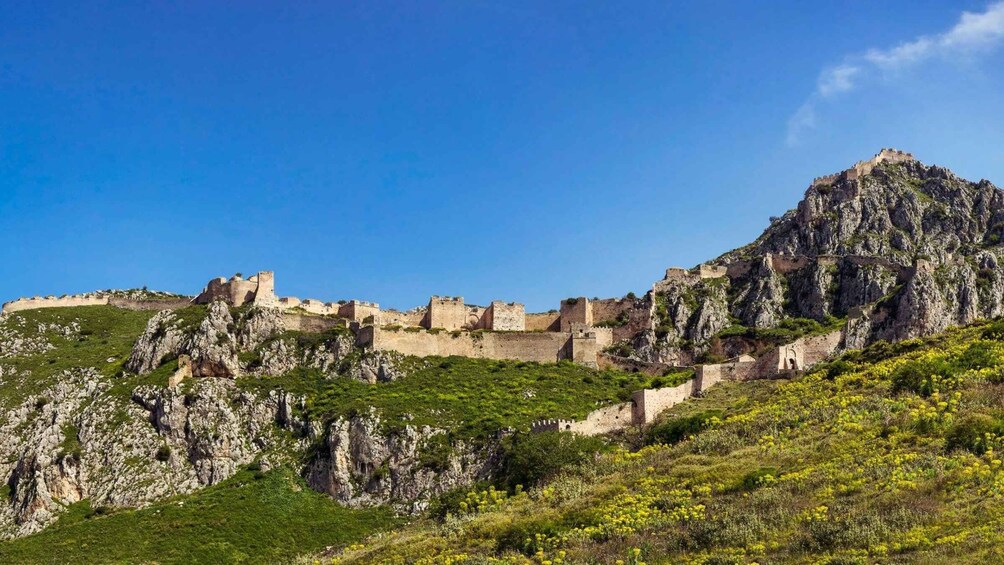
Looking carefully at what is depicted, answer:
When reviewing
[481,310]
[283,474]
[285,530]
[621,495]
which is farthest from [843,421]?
[481,310]

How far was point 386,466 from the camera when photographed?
63375 millimetres

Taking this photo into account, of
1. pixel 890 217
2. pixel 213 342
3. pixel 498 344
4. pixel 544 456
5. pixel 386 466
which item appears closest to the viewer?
pixel 544 456

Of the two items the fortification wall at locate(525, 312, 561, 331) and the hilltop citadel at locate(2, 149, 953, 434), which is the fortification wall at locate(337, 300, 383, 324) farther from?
the fortification wall at locate(525, 312, 561, 331)

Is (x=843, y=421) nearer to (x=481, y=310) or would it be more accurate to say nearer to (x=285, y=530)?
(x=285, y=530)

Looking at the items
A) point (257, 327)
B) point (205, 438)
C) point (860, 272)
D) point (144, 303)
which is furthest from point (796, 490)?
point (144, 303)

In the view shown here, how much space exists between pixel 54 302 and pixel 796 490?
3197 inches

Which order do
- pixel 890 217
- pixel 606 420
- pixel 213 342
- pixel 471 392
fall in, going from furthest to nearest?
pixel 890 217
pixel 213 342
pixel 471 392
pixel 606 420

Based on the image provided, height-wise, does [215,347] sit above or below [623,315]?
below

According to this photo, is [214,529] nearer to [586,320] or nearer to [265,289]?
[265,289]

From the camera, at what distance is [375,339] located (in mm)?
77562

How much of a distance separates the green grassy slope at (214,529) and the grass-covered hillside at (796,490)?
8071mm

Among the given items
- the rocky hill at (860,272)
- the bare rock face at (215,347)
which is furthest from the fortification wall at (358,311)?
the rocky hill at (860,272)

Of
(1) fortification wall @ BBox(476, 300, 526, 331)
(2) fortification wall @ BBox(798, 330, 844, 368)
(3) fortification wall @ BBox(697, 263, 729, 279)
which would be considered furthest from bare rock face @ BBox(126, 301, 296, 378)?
(3) fortification wall @ BBox(697, 263, 729, 279)

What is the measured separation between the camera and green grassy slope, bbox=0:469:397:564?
5553 cm
